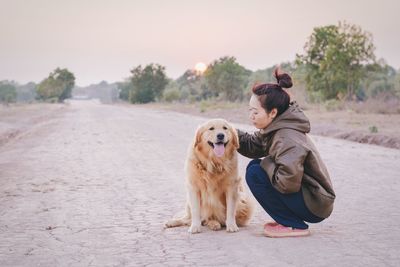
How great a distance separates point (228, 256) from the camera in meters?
4.72

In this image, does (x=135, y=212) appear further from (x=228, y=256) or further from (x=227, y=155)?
(x=228, y=256)

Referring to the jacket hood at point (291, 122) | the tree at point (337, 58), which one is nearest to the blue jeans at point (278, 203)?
the jacket hood at point (291, 122)

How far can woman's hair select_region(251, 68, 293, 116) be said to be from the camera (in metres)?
5.30

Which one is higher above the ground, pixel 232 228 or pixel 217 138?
pixel 217 138

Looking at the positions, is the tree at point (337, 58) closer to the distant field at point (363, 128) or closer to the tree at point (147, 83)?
the distant field at point (363, 128)

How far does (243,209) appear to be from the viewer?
5.92 metres

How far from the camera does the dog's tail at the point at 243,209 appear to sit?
590 cm

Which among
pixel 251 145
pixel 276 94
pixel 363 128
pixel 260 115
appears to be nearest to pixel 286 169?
pixel 260 115

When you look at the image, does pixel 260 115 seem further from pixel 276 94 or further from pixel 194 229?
pixel 194 229

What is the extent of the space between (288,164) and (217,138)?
34.4 inches

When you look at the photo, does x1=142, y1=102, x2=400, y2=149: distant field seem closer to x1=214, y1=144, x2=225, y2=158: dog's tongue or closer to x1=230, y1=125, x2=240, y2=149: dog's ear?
x1=230, y1=125, x2=240, y2=149: dog's ear

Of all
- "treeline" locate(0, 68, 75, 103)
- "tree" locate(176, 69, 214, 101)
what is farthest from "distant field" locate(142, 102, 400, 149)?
"treeline" locate(0, 68, 75, 103)

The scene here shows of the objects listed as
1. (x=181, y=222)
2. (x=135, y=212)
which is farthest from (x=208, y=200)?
(x=135, y=212)

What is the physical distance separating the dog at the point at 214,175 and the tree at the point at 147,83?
3711 inches
